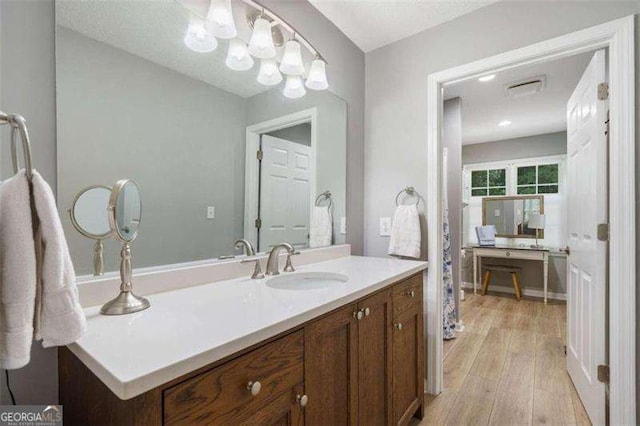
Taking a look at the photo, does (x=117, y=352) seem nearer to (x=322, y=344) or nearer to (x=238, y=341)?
(x=238, y=341)

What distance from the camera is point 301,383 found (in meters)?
0.88

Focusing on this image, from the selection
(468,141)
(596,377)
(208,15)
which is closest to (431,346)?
(596,377)

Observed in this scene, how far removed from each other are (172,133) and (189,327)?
778mm

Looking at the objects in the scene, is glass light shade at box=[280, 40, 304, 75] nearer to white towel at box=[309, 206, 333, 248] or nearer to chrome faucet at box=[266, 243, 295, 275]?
white towel at box=[309, 206, 333, 248]

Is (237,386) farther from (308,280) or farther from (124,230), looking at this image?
(308,280)

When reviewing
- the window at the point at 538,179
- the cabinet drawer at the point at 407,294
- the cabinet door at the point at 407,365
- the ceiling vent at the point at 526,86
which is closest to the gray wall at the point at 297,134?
the cabinet drawer at the point at 407,294

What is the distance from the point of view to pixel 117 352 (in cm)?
61

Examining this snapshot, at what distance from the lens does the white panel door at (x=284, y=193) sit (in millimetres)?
1559

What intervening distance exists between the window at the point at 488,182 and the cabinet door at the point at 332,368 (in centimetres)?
444

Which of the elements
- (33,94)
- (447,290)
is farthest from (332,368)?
(447,290)

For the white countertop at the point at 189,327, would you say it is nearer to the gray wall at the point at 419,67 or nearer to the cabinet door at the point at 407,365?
the cabinet door at the point at 407,365

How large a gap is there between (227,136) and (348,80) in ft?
3.57

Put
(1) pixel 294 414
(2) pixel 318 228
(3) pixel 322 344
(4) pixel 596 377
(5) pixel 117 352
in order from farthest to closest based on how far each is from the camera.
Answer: (2) pixel 318 228 → (4) pixel 596 377 → (3) pixel 322 344 → (1) pixel 294 414 → (5) pixel 117 352

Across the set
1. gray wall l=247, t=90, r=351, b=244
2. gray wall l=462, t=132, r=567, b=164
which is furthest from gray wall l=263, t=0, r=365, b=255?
gray wall l=462, t=132, r=567, b=164
